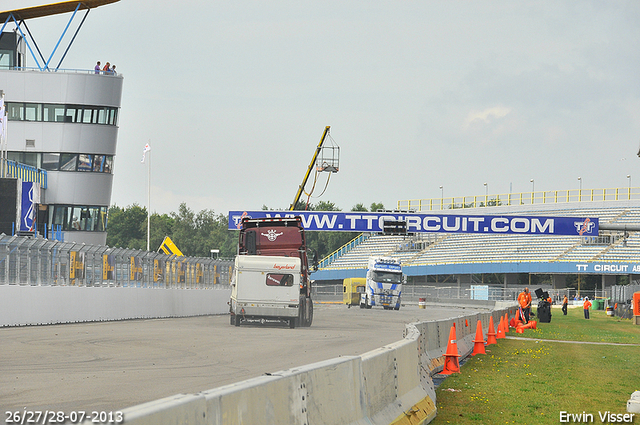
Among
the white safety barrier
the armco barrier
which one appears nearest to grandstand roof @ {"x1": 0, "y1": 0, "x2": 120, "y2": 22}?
the white safety barrier

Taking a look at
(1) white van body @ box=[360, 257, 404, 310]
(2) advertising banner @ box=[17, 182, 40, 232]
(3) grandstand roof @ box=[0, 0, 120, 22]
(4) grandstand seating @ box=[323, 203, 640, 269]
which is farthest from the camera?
(4) grandstand seating @ box=[323, 203, 640, 269]

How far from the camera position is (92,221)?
5969 centimetres

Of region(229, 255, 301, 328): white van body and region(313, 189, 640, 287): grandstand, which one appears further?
region(313, 189, 640, 287): grandstand

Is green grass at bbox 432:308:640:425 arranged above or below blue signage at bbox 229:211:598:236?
below

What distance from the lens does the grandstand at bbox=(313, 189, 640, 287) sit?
77438 mm

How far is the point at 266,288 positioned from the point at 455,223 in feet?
130

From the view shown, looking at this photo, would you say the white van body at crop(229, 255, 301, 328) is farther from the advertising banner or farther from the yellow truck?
the yellow truck

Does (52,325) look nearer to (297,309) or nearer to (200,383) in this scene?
(297,309)

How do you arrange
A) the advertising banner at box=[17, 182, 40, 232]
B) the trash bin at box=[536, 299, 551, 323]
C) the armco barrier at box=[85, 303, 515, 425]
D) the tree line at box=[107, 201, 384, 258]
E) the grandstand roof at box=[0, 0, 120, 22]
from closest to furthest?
the armco barrier at box=[85, 303, 515, 425] → the trash bin at box=[536, 299, 551, 323] → the advertising banner at box=[17, 182, 40, 232] → the grandstand roof at box=[0, 0, 120, 22] → the tree line at box=[107, 201, 384, 258]

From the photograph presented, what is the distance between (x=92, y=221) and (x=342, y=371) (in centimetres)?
5483

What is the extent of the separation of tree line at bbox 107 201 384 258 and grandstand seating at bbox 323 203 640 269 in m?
36.8

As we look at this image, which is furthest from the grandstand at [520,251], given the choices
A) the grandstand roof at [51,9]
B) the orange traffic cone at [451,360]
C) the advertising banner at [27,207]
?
the orange traffic cone at [451,360]

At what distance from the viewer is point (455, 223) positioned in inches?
2603

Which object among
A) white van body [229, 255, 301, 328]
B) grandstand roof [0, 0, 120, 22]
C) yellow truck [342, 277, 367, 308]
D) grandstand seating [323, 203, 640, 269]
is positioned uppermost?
grandstand roof [0, 0, 120, 22]
